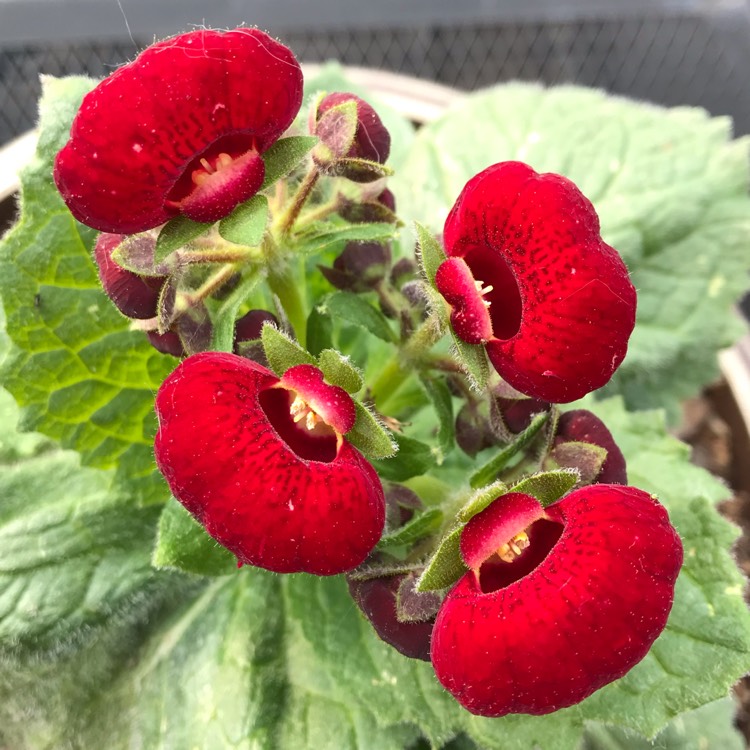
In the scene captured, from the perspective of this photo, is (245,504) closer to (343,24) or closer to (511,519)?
(511,519)

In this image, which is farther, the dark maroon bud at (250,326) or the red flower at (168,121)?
the dark maroon bud at (250,326)

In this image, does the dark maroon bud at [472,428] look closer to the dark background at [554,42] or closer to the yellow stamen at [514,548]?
the yellow stamen at [514,548]

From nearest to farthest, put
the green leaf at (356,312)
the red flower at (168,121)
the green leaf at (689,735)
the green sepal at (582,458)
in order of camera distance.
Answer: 1. the red flower at (168,121)
2. the green sepal at (582,458)
3. the green leaf at (356,312)
4. the green leaf at (689,735)

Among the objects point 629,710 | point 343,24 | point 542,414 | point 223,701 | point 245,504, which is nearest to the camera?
point 245,504

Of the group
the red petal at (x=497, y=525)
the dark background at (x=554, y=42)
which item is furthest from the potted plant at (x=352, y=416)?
the dark background at (x=554, y=42)

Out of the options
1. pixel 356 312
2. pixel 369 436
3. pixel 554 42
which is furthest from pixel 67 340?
pixel 554 42

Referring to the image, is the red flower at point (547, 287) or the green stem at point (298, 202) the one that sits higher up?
the red flower at point (547, 287)

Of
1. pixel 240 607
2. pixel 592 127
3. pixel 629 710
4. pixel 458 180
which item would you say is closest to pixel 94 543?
pixel 240 607
